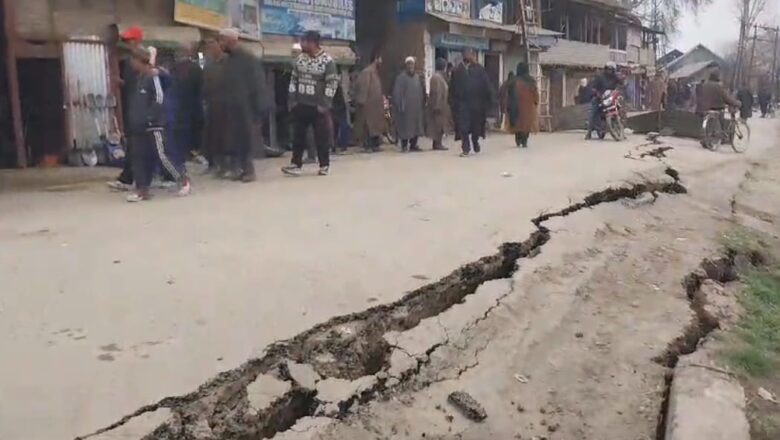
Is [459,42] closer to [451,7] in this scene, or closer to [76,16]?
[451,7]

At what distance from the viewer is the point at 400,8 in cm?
1761

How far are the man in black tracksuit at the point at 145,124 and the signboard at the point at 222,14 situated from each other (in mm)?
4275

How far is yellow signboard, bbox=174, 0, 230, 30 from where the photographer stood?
11602 mm

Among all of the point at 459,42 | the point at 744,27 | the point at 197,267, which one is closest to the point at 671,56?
the point at 744,27

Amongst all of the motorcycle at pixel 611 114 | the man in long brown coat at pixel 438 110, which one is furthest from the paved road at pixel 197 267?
the motorcycle at pixel 611 114

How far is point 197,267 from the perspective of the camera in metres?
Result: 4.97

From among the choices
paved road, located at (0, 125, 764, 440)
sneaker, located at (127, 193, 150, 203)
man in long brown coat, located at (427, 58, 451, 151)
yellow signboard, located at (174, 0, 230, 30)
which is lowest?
paved road, located at (0, 125, 764, 440)

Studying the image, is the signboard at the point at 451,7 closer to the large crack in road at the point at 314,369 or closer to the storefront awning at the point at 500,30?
the storefront awning at the point at 500,30

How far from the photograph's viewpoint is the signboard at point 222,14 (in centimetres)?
1169

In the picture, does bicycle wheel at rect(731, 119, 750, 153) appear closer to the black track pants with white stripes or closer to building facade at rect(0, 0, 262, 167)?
building facade at rect(0, 0, 262, 167)

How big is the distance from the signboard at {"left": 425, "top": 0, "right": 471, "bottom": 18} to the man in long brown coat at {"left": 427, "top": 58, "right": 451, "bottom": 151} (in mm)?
3834

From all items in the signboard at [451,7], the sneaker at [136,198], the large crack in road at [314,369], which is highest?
the signboard at [451,7]

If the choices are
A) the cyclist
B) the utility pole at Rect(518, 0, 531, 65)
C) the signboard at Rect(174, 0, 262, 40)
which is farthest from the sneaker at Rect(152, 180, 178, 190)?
the utility pole at Rect(518, 0, 531, 65)

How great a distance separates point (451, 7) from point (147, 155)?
499 inches
